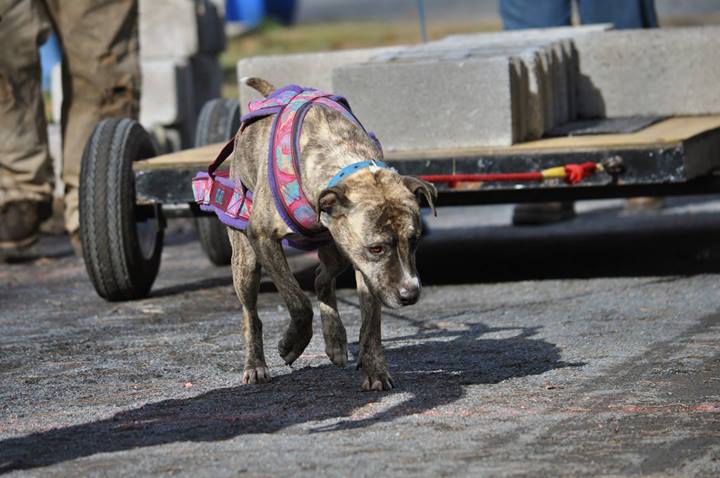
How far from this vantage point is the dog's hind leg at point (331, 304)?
18.9 feet

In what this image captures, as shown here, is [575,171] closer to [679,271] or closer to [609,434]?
[679,271]

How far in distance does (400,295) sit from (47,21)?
4.92m

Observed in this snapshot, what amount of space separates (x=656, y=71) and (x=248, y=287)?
3669mm

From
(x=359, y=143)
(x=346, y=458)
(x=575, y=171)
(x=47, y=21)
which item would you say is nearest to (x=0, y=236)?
(x=47, y=21)

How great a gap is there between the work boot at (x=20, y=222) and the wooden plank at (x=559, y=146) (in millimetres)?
1596

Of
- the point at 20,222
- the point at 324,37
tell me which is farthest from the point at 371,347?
the point at 324,37

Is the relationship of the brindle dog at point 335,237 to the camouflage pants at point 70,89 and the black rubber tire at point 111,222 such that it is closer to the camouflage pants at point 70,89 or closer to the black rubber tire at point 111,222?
the black rubber tire at point 111,222

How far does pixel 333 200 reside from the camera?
517 cm

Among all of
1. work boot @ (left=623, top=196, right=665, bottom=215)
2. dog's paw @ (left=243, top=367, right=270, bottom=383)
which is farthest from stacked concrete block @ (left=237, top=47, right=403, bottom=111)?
dog's paw @ (left=243, top=367, right=270, bottom=383)

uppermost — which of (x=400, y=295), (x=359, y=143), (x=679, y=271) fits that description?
(x=359, y=143)

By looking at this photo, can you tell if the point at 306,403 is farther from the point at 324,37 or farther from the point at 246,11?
the point at 246,11

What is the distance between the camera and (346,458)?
4.53 meters

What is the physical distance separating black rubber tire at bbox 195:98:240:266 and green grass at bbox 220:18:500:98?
9.13m

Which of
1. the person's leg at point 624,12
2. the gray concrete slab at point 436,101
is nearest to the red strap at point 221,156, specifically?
the gray concrete slab at point 436,101
